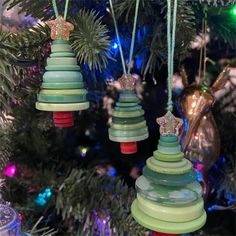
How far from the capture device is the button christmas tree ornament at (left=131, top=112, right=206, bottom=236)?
276 millimetres

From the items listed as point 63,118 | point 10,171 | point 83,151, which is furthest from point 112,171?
point 63,118

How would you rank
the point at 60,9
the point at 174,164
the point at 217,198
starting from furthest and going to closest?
the point at 217,198 → the point at 60,9 → the point at 174,164

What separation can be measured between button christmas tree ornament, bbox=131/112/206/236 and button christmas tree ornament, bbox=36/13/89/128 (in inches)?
3.3

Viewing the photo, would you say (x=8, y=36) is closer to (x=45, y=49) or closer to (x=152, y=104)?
(x=45, y=49)

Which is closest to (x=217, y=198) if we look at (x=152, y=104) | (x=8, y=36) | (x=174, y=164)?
(x=152, y=104)

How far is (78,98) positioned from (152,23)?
0.65ft

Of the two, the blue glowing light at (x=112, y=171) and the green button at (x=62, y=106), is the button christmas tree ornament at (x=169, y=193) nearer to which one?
the green button at (x=62, y=106)

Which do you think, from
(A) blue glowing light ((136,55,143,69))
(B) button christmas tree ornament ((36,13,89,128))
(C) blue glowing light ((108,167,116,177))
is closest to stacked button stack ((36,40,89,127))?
(B) button christmas tree ornament ((36,13,89,128))

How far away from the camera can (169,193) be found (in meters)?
0.28

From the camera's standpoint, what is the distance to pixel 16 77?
0.41 metres

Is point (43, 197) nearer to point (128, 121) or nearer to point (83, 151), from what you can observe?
point (83, 151)

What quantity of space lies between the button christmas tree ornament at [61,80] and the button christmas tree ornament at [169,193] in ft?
0.28

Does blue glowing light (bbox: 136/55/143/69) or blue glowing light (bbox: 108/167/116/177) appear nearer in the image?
blue glowing light (bbox: 136/55/143/69)

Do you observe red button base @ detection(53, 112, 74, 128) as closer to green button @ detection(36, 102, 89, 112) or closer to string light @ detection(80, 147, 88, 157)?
green button @ detection(36, 102, 89, 112)
